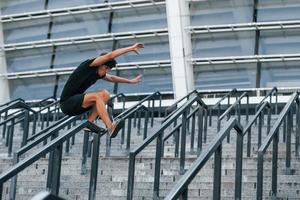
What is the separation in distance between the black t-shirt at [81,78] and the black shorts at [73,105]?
0.29ft

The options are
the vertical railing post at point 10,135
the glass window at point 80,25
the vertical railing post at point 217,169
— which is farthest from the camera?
the glass window at point 80,25

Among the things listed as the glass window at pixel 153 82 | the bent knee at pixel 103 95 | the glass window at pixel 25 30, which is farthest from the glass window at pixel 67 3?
the bent knee at pixel 103 95

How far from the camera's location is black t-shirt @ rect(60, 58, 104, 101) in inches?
337

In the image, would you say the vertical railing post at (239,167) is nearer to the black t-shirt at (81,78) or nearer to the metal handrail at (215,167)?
the metal handrail at (215,167)

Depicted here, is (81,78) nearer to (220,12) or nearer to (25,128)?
Answer: (25,128)

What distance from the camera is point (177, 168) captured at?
9.01 metres

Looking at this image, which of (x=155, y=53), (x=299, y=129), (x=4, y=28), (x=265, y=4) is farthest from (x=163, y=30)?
(x=299, y=129)

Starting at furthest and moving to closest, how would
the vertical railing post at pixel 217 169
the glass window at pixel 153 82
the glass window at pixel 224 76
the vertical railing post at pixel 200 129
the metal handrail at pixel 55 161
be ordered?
1. the glass window at pixel 153 82
2. the glass window at pixel 224 76
3. the vertical railing post at pixel 200 129
4. the vertical railing post at pixel 217 169
5. the metal handrail at pixel 55 161

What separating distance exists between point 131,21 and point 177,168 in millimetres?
14428

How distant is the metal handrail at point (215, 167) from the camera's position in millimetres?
5227

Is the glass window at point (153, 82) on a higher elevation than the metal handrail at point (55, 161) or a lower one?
higher

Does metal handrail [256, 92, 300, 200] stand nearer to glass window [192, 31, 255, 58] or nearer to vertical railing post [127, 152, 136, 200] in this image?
vertical railing post [127, 152, 136, 200]

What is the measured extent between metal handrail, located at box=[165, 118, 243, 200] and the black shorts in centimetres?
239

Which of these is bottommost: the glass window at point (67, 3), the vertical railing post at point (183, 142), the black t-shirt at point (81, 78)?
the vertical railing post at point (183, 142)
